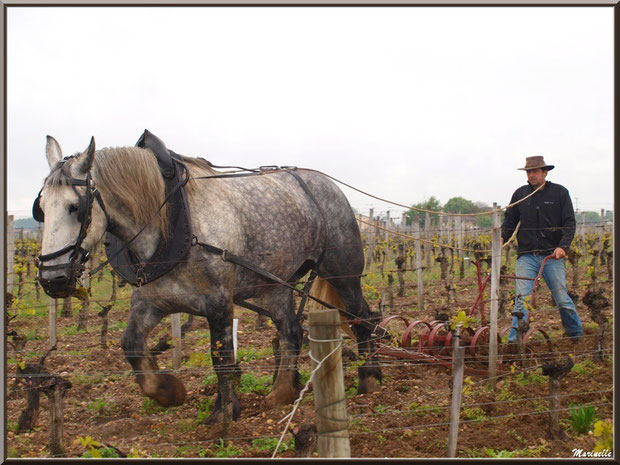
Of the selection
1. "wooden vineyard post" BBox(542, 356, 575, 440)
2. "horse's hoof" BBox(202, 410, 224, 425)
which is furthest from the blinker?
"wooden vineyard post" BBox(542, 356, 575, 440)

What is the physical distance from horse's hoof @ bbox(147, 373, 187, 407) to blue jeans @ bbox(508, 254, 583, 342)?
127 inches

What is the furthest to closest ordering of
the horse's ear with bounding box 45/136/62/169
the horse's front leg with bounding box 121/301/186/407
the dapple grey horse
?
1. the horse's front leg with bounding box 121/301/186/407
2. the horse's ear with bounding box 45/136/62/169
3. the dapple grey horse

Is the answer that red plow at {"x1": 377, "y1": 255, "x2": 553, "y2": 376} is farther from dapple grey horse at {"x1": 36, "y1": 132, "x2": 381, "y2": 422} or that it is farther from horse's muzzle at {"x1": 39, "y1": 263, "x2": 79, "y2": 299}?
horse's muzzle at {"x1": 39, "y1": 263, "x2": 79, "y2": 299}

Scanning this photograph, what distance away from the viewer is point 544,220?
5703mm

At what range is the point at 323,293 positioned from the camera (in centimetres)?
590

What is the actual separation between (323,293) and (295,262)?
0.82m

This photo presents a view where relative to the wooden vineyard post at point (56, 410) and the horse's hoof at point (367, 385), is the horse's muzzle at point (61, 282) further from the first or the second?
the horse's hoof at point (367, 385)

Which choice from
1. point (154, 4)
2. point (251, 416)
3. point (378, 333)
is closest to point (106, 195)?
point (154, 4)

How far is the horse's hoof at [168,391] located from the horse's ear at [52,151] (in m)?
1.80

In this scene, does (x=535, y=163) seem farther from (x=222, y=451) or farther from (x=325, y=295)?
(x=222, y=451)

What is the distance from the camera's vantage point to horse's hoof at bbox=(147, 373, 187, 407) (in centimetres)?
438

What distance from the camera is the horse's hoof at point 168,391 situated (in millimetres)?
4383

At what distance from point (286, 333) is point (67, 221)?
240 centimetres

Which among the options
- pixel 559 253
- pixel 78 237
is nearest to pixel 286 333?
pixel 78 237
